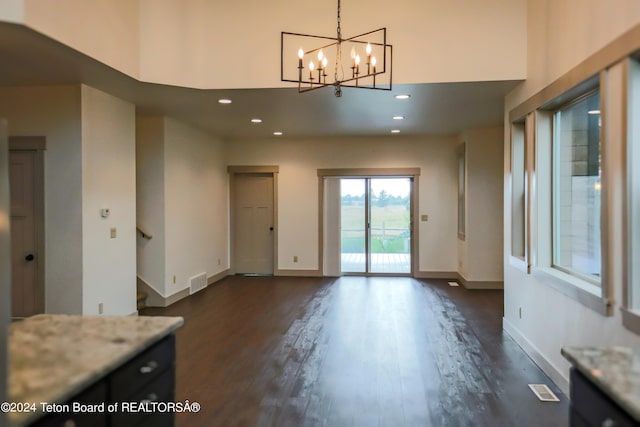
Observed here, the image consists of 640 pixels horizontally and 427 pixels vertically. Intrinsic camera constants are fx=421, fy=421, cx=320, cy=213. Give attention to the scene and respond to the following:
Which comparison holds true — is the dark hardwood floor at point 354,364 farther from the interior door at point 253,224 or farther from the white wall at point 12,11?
the white wall at point 12,11

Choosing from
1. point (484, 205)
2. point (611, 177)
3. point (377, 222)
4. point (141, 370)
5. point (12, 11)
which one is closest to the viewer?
point (141, 370)

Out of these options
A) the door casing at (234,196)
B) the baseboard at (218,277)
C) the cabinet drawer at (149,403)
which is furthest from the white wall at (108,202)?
the door casing at (234,196)

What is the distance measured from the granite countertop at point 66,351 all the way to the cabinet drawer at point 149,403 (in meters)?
0.18

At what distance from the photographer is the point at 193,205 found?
667 centimetres

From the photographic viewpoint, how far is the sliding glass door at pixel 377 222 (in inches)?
315

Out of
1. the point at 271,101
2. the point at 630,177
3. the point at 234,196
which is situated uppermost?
the point at 271,101

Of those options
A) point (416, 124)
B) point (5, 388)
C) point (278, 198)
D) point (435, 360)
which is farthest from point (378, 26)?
point (278, 198)

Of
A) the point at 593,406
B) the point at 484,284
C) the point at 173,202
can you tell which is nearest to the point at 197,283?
the point at 173,202

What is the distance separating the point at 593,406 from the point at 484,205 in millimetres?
5843

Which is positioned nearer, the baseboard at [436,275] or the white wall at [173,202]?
the white wall at [173,202]

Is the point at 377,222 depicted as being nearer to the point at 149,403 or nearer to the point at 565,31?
the point at 565,31

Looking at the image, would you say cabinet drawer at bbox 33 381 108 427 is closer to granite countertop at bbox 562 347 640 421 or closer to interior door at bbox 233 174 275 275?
granite countertop at bbox 562 347 640 421

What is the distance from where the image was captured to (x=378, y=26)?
4.10 metres

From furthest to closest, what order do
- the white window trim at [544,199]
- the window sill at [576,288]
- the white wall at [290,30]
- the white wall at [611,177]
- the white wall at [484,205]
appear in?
the white wall at [484,205]
the white wall at [290,30]
the white window trim at [544,199]
the window sill at [576,288]
the white wall at [611,177]
